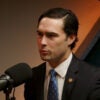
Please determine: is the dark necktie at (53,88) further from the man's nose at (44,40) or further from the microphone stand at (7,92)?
the microphone stand at (7,92)

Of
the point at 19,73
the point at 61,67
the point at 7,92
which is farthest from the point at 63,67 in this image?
the point at 7,92

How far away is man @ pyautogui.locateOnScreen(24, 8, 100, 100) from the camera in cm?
162

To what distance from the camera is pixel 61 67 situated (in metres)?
1.70

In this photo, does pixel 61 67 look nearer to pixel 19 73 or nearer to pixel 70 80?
pixel 70 80

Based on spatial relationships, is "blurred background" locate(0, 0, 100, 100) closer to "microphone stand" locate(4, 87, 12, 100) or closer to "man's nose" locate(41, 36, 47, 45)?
"man's nose" locate(41, 36, 47, 45)

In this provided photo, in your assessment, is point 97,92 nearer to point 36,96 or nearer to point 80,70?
point 80,70

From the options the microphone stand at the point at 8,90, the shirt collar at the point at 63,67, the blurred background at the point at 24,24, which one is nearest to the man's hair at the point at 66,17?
the shirt collar at the point at 63,67

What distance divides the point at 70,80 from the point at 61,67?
0.08 meters

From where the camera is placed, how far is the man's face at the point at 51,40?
64.0 inches

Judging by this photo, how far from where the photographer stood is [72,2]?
107 inches

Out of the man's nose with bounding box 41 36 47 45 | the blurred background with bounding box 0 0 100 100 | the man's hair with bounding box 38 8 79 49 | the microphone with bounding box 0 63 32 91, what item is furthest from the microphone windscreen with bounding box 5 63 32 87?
the blurred background with bounding box 0 0 100 100

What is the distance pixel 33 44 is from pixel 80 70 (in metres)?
1.06

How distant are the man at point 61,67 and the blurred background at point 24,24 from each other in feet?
2.95

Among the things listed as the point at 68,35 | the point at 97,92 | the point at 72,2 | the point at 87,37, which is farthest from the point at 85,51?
the point at 97,92
